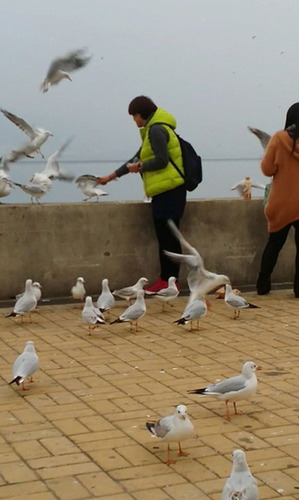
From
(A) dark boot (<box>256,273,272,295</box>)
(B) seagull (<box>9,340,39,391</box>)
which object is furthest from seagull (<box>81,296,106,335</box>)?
(A) dark boot (<box>256,273,272,295</box>)

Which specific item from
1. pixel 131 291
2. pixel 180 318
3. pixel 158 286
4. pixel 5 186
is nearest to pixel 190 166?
pixel 158 286

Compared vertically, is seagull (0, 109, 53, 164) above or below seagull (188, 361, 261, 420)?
above

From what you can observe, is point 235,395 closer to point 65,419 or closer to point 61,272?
point 65,419

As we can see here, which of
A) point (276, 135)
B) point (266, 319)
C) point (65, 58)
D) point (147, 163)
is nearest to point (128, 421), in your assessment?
point (266, 319)

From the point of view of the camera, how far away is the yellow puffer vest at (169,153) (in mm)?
10789

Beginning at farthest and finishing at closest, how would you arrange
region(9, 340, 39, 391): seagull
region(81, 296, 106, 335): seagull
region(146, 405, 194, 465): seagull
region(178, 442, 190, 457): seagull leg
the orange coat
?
the orange coat
region(81, 296, 106, 335): seagull
region(9, 340, 39, 391): seagull
region(178, 442, 190, 457): seagull leg
region(146, 405, 194, 465): seagull

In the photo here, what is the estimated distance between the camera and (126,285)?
37.7 feet

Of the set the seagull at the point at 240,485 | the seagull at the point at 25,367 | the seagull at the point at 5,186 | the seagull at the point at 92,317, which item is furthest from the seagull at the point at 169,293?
the seagull at the point at 240,485

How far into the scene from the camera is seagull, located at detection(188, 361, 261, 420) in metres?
6.77

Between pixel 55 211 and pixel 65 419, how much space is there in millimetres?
4651

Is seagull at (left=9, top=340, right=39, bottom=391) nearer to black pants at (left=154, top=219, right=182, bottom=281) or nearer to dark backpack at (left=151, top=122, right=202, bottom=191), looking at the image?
black pants at (left=154, top=219, right=182, bottom=281)

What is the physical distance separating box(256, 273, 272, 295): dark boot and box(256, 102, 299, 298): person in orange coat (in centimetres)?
10

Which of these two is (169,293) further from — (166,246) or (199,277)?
(166,246)

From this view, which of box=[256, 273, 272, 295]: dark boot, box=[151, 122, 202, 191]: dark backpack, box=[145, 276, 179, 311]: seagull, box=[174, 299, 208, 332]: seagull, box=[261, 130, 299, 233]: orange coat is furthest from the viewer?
box=[256, 273, 272, 295]: dark boot
